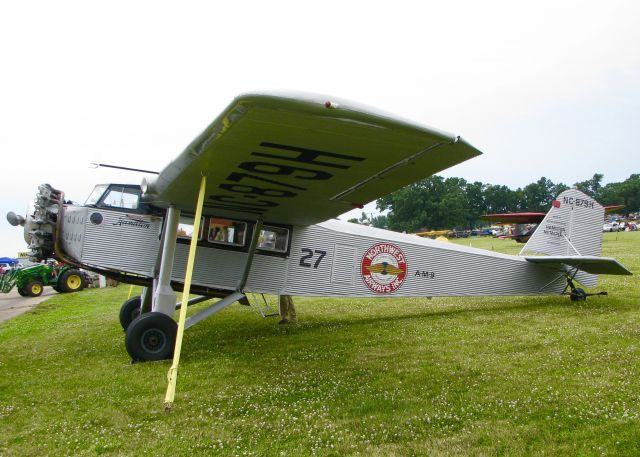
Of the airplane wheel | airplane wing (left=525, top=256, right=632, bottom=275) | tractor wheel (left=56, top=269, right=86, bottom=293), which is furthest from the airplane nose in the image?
tractor wheel (left=56, top=269, right=86, bottom=293)

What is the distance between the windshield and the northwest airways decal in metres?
4.67

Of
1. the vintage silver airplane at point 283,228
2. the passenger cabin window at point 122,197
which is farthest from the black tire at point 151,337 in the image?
the passenger cabin window at point 122,197

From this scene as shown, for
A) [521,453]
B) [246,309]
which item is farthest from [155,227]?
[521,453]

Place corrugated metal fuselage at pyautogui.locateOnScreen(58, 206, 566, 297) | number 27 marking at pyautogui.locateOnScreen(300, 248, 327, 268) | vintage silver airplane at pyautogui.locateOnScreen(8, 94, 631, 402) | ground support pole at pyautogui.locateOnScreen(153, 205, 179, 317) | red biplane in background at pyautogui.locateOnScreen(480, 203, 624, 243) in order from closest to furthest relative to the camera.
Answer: vintage silver airplane at pyautogui.locateOnScreen(8, 94, 631, 402) → ground support pole at pyautogui.locateOnScreen(153, 205, 179, 317) → corrugated metal fuselage at pyautogui.locateOnScreen(58, 206, 566, 297) → number 27 marking at pyautogui.locateOnScreen(300, 248, 327, 268) → red biplane in background at pyautogui.locateOnScreen(480, 203, 624, 243)

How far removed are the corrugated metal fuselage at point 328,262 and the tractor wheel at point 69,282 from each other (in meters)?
15.0

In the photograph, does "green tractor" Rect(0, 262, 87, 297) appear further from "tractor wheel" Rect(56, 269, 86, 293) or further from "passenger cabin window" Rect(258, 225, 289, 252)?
"passenger cabin window" Rect(258, 225, 289, 252)

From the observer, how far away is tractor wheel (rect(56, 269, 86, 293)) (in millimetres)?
19500

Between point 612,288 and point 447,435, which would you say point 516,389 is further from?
point 612,288

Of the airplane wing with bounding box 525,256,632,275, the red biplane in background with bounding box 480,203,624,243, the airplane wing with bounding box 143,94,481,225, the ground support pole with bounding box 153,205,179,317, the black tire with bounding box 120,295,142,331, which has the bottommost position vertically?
the black tire with bounding box 120,295,142,331

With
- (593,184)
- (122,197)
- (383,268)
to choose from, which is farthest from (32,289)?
(593,184)

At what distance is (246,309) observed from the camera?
11461 millimetres

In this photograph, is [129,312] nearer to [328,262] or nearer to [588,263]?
[328,262]

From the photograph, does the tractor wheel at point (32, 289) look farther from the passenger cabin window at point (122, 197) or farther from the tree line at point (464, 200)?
the tree line at point (464, 200)

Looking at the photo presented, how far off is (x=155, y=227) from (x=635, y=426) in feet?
21.2
